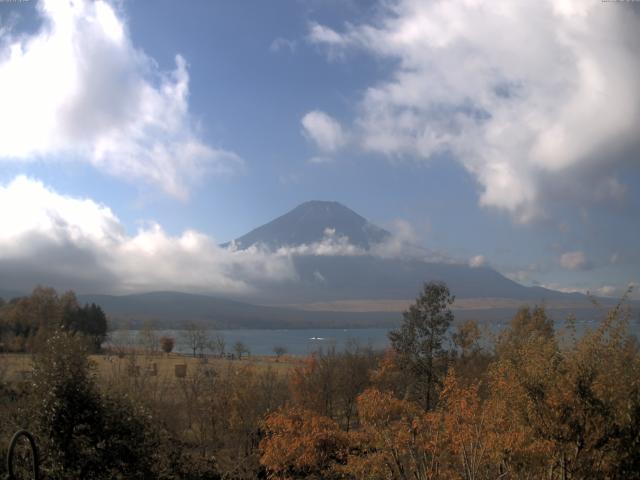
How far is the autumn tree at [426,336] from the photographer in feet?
107

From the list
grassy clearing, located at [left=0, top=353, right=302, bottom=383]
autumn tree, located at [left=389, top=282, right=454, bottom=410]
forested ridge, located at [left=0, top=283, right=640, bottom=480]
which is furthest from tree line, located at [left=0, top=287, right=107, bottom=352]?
forested ridge, located at [left=0, top=283, right=640, bottom=480]

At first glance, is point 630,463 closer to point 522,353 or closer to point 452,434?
point 522,353

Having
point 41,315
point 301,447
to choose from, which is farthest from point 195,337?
point 301,447

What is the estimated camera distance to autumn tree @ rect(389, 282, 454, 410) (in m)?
32.7

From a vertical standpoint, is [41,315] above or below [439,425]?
above

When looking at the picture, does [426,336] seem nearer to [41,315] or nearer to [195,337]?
[195,337]

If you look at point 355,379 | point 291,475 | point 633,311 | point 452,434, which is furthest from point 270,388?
point 633,311

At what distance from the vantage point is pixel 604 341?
11.3 m

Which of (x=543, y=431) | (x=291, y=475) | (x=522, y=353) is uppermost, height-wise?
(x=522, y=353)

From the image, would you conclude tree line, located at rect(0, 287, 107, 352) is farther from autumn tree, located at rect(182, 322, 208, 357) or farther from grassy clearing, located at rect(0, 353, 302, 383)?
grassy clearing, located at rect(0, 353, 302, 383)

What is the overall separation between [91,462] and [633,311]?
1186 cm

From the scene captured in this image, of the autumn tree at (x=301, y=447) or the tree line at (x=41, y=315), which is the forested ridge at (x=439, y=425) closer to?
the autumn tree at (x=301, y=447)

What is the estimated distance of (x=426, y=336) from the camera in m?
33.1

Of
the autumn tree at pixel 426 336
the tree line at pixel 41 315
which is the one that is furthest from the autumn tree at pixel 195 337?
the autumn tree at pixel 426 336
